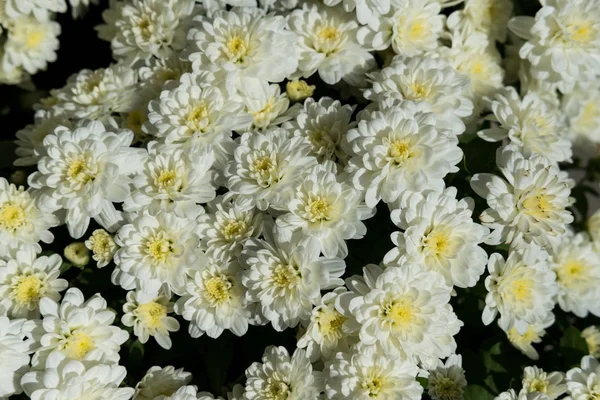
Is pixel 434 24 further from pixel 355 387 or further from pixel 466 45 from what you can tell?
pixel 355 387

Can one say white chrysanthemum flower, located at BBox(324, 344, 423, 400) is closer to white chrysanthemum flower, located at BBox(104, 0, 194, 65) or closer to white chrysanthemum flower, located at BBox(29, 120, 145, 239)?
white chrysanthemum flower, located at BBox(29, 120, 145, 239)

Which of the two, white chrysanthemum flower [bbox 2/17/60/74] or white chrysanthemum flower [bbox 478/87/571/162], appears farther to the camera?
white chrysanthemum flower [bbox 2/17/60/74]

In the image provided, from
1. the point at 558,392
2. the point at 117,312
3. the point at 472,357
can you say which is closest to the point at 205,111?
the point at 117,312

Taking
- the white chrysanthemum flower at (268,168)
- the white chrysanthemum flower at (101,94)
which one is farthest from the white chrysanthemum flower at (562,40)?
the white chrysanthemum flower at (101,94)

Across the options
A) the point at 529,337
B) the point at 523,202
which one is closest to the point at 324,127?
Result: the point at 523,202

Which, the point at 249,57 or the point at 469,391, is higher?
the point at 249,57

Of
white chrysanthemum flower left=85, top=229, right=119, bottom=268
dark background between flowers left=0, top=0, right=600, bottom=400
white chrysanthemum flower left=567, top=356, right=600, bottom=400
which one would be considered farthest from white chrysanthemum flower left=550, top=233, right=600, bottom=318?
white chrysanthemum flower left=85, top=229, right=119, bottom=268
